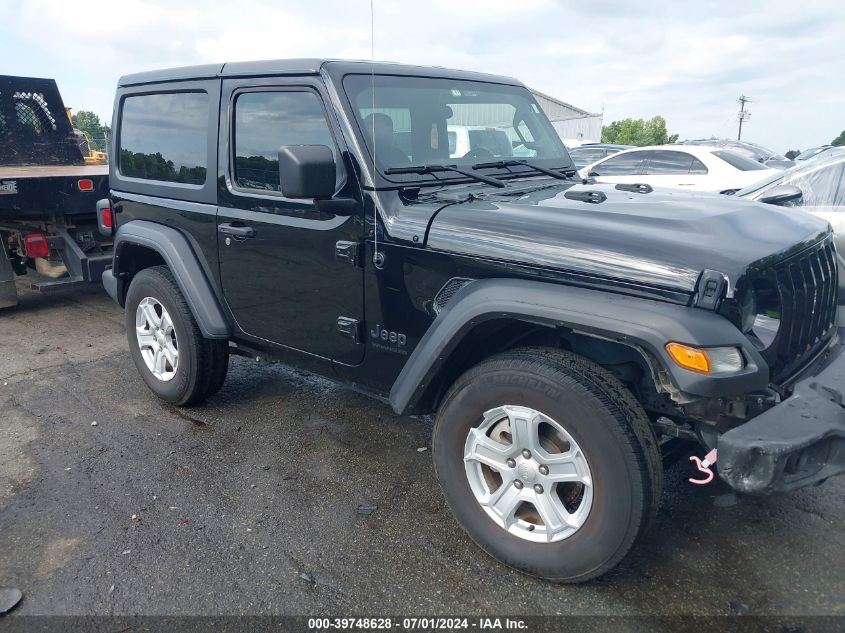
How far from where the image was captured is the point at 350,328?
331 cm

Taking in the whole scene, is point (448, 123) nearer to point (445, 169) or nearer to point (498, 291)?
point (445, 169)

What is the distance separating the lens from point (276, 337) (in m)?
3.73

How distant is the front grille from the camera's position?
263cm

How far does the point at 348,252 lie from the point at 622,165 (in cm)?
856

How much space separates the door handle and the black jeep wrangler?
12mm

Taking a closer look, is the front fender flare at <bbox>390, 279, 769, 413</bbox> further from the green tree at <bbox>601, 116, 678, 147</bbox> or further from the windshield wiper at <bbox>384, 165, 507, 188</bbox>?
the green tree at <bbox>601, 116, 678, 147</bbox>

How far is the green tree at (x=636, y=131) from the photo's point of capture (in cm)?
6956

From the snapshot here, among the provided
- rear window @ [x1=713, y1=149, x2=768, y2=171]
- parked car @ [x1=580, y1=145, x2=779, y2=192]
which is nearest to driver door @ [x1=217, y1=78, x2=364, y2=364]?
parked car @ [x1=580, y1=145, x2=779, y2=192]

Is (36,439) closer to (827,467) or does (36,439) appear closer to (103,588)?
(103,588)

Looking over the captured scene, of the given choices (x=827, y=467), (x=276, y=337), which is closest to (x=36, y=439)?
(x=276, y=337)

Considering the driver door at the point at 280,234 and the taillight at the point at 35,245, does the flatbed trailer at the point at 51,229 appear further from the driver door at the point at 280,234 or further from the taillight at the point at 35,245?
the driver door at the point at 280,234

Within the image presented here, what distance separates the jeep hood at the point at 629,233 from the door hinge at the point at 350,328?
0.61m

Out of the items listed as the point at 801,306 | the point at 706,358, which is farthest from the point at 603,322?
the point at 801,306

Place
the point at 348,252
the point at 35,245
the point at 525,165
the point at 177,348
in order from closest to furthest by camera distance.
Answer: the point at 348,252, the point at 525,165, the point at 177,348, the point at 35,245
